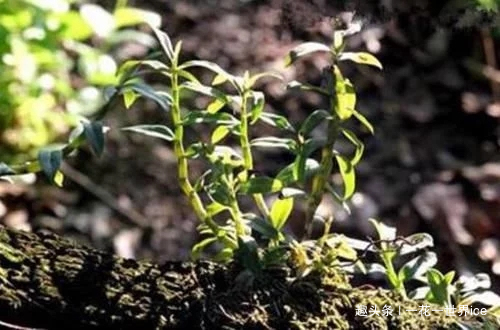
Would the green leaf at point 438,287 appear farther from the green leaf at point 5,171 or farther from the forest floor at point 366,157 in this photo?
the forest floor at point 366,157

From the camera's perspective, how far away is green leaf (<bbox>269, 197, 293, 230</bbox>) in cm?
113

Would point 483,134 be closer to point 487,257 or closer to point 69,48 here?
point 487,257

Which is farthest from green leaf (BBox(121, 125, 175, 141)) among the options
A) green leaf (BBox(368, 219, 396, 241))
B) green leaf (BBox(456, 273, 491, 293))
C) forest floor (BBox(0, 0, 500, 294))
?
forest floor (BBox(0, 0, 500, 294))

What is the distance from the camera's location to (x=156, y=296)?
3.32ft

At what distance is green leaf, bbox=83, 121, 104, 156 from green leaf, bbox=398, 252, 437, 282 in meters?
0.32

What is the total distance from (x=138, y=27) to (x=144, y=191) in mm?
626

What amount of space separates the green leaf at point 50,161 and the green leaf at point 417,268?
346 millimetres

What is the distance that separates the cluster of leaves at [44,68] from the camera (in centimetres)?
263

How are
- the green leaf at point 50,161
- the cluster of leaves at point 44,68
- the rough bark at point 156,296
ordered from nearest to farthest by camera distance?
the rough bark at point 156,296 → the green leaf at point 50,161 → the cluster of leaves at point 44,68

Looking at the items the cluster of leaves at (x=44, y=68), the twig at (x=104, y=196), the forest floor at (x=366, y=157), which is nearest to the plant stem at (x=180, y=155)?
the cluster of leaves at (x=44, y=68)

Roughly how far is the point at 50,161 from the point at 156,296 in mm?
173

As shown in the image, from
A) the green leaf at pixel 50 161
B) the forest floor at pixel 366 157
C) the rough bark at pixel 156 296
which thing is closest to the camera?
the rough bark at pixel 156 296

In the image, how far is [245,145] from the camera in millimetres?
1109

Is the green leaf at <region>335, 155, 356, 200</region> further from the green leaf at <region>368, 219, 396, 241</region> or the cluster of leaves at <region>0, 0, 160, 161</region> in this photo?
the cluster of leaves at <region>0, 0, 160, 161</region>
